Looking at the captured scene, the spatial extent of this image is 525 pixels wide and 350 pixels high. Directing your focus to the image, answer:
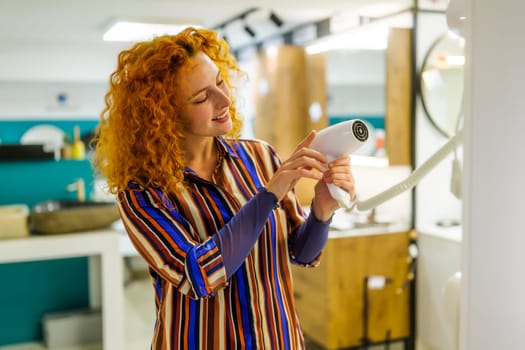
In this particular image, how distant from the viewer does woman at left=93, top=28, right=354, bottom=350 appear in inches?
42.3

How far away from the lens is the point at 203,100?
45.8 inches

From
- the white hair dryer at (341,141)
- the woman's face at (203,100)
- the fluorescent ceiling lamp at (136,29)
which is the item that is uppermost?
the fluorescent ceiling lamp at (136,29)

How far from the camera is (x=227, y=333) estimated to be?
115cm

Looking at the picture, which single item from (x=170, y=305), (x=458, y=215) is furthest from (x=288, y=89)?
(x=170, y=305)

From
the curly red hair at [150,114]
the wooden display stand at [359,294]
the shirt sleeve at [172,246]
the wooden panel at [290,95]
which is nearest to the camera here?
the shirt sleeve at [172,246]

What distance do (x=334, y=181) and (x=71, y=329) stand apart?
3.06m

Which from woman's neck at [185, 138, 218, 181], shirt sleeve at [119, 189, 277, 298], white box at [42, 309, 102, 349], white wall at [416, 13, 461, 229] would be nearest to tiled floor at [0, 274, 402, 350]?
white box at [42, 309, 102, 349]

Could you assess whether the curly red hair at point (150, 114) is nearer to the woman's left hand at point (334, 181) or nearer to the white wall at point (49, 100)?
the woman's left hand at point (334, 181)

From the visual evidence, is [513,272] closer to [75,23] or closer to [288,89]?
[288,89]

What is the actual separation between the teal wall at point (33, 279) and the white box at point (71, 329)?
13 centimetres

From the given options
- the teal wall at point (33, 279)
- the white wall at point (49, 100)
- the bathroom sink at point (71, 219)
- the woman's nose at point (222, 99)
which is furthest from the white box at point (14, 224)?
the white wall at point (49, 100)

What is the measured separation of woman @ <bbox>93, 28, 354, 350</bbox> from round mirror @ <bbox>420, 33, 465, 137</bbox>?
2.22m

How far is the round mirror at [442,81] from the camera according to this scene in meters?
3.19

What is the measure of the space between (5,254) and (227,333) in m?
2.40
